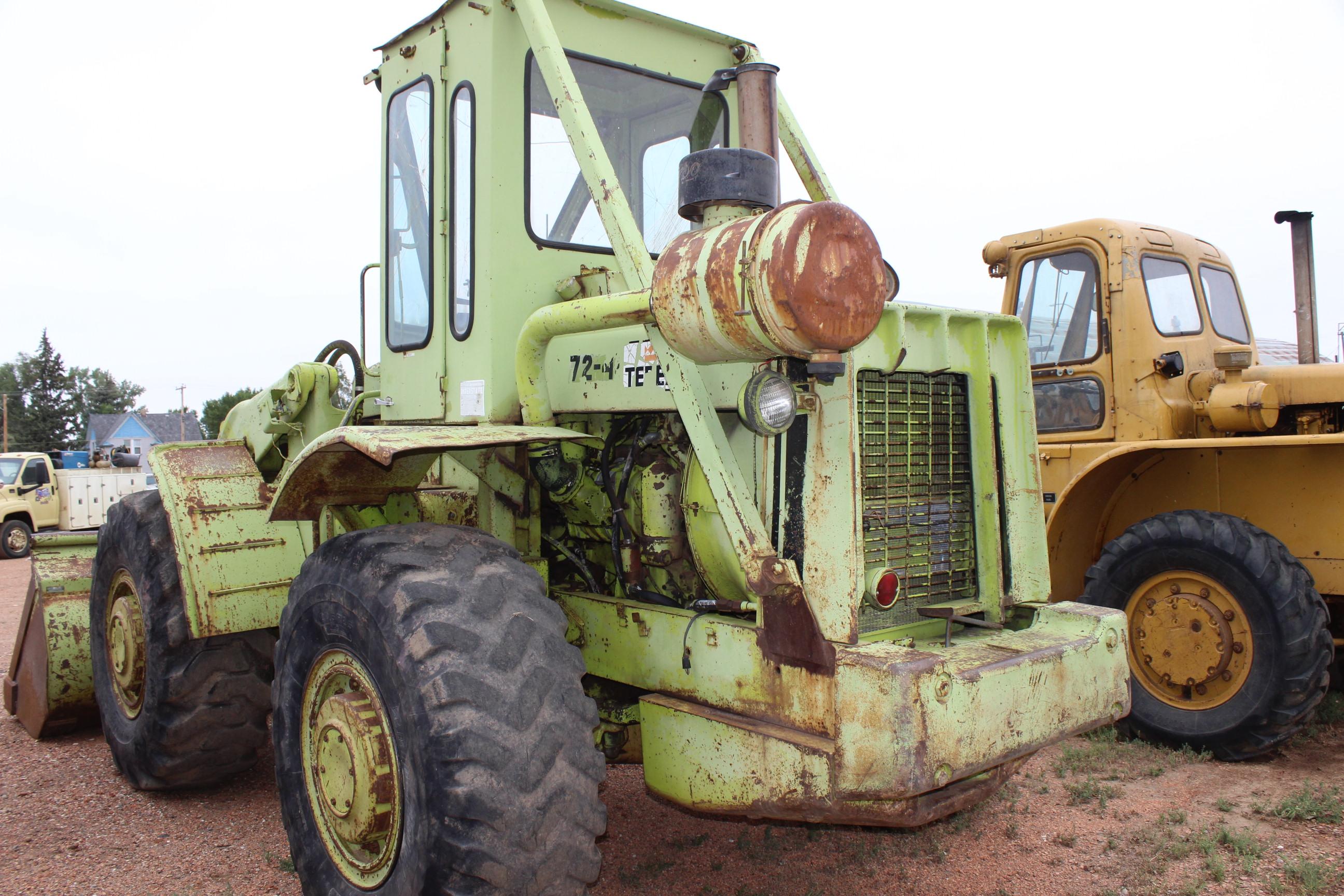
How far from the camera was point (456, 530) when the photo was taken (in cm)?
308

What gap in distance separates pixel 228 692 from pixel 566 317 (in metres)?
2.61

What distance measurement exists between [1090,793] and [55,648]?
5.29 metres

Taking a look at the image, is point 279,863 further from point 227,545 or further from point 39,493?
point 39,493

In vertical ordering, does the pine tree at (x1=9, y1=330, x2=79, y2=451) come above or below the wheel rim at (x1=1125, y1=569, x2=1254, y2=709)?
above

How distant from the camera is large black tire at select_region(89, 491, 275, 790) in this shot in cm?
435

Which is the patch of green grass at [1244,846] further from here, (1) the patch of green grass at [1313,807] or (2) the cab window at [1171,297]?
(2) the cab window at [1171,297]

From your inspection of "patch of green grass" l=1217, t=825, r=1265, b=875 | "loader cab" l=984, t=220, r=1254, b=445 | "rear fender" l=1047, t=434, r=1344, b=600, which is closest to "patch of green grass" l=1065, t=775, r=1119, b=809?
"patch of green grass" l=1217, t=825, r=1265, b=875

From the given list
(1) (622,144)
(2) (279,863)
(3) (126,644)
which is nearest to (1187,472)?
(1) (622,144)

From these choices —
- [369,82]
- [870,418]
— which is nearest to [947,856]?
[870,418]

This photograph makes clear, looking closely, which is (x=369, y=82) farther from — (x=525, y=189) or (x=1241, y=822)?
(x=1241, y=822)

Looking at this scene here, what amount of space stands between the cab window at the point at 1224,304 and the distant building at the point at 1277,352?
267 millimetres

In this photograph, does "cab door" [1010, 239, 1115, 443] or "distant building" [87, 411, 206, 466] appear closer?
"cab door" [1010, 239, 1115, 443]

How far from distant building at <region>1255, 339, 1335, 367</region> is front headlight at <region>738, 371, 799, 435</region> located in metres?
Answer: 5.12

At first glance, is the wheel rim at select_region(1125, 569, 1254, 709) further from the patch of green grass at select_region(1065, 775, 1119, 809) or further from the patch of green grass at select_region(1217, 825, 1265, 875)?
the patch of green grass at select_region(1217, 825, 1265, 875)
